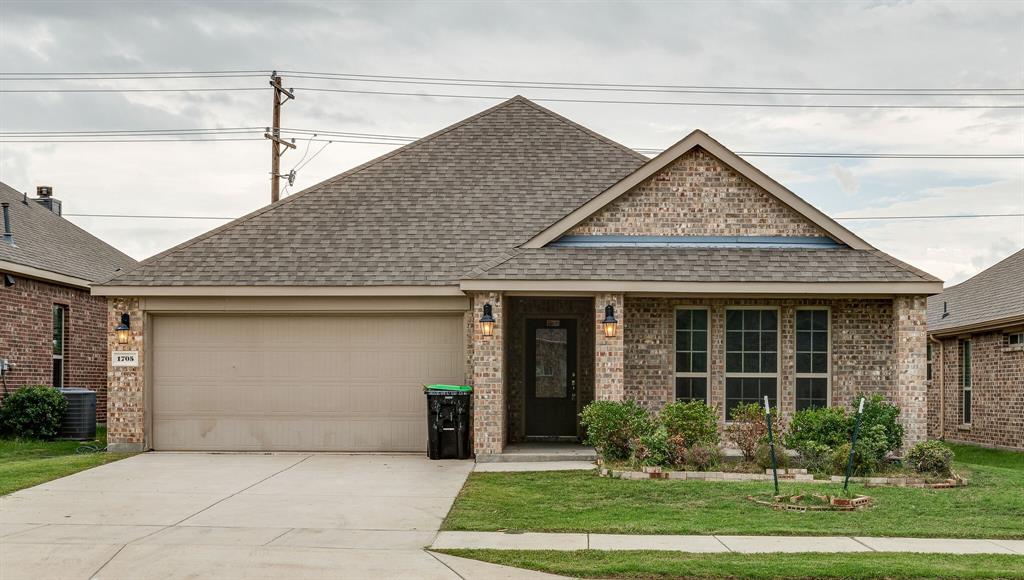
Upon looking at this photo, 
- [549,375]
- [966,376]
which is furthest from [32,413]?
[966,376]

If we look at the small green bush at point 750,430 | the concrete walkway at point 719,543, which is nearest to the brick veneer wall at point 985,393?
the small green bush at point 750,430

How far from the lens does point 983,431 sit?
22.4 meters

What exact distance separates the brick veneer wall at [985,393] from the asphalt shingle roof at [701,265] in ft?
21.7

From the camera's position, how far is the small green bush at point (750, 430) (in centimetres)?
1455

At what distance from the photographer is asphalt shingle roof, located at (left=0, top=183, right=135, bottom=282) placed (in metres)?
21.5

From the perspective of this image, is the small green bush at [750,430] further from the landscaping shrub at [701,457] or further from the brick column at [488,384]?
the brick column at [488,384]

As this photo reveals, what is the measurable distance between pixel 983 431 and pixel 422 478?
14150 mm

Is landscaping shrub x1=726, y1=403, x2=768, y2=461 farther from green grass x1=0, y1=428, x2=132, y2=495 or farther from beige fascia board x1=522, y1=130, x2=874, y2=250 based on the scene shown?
green grass x1=0, y1=428, x2=132, y2=495

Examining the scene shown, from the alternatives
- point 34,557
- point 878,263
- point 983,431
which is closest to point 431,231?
point 878,263

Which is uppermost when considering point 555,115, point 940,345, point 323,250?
point 555,115

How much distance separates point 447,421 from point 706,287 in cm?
451

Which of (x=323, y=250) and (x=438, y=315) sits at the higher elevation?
(x=323, y=250)

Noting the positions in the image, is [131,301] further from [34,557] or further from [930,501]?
[930,501]

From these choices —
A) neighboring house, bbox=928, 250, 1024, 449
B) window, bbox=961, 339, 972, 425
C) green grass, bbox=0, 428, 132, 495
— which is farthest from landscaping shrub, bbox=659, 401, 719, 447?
window, bbox=961, 339, 972, 425
